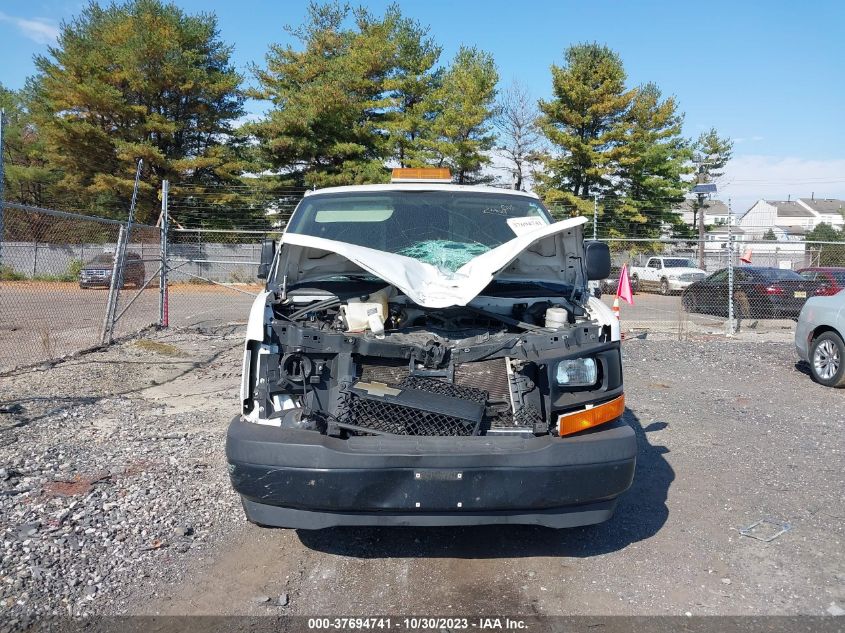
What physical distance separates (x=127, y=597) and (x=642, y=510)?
3.14m

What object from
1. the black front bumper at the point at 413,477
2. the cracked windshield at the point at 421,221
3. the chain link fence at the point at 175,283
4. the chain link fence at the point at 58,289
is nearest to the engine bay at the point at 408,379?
the black front bumper at the point at 413,477

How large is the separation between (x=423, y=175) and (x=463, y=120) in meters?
25.2

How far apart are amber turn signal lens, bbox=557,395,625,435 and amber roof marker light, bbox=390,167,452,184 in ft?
8.57

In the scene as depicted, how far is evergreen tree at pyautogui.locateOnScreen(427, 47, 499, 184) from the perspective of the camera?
29.8 m

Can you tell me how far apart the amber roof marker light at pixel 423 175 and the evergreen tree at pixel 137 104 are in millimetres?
24379

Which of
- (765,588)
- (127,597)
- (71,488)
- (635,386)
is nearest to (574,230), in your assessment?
(765,588)

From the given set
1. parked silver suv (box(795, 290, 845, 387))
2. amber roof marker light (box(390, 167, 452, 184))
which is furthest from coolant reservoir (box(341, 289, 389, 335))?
parked silver suv (box(795, 290, 845, 387))

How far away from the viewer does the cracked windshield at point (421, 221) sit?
481cm

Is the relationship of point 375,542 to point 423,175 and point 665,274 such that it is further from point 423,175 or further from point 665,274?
point 665,274

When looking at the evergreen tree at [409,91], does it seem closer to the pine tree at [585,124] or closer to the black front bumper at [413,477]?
the pine tree at [585,124]

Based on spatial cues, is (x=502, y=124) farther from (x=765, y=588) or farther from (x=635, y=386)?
(x=765, y=588)

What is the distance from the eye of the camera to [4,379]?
7.24 metres

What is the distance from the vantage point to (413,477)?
123 inches

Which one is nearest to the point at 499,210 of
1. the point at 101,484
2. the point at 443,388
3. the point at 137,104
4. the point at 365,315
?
the point at 365,315
